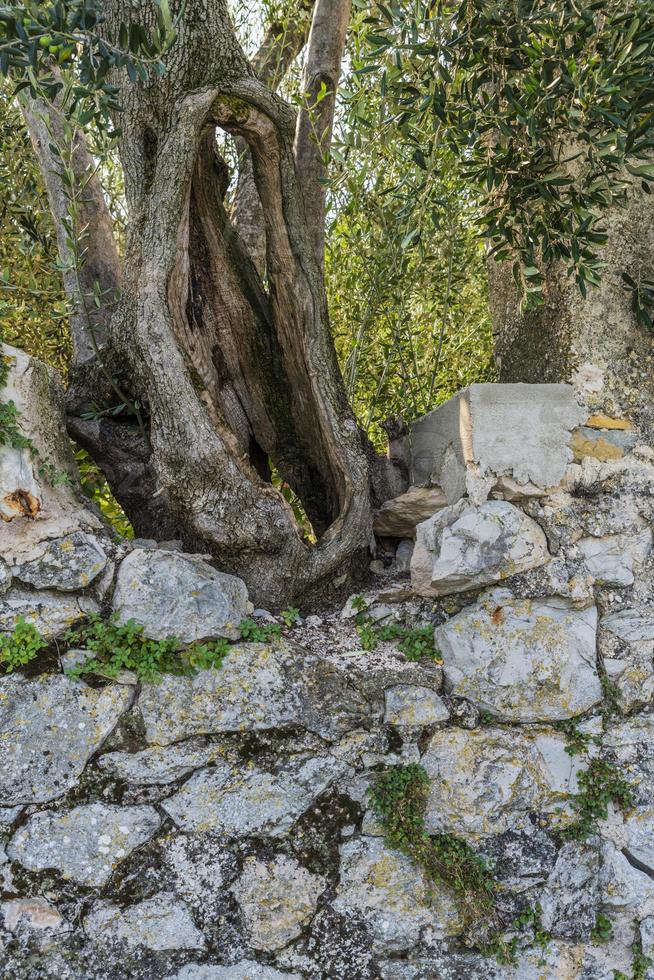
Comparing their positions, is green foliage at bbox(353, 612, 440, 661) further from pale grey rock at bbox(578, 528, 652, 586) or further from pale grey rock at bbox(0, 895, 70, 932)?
pale grey rock at bbox(0, 895, 70, 932)

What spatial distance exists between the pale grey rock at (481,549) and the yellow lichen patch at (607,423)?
55cm

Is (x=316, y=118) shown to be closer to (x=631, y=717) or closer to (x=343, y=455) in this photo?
(x=343, y=455)

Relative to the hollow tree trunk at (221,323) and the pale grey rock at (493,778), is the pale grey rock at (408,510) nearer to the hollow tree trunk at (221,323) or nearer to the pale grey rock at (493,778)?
the hollow tree trunk at (221,323)

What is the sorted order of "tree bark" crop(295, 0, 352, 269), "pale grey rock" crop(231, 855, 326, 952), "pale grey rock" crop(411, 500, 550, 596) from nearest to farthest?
"pale grey rock" crop(231, 855, 326, 952) → "pale grey rock" crop(411, 500, 550, 596) → "tree bark" crop(295, 0, 352, 269)

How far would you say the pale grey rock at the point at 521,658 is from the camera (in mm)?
3176

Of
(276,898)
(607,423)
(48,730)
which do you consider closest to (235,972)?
(276,898)

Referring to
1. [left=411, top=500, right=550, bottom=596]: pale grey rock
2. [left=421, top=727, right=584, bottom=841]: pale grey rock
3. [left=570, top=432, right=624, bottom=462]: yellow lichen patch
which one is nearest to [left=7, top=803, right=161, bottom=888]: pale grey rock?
[left=421, top=727, right=584, bottom=841]: pale grey rock

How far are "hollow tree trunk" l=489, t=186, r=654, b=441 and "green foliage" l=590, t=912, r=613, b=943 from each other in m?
2.09

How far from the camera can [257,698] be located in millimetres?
3041

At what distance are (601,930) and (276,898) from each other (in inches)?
53.0

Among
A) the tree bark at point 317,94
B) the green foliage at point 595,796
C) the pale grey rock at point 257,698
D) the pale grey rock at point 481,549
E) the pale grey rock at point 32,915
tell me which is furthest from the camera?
the tree bark at point 317,94

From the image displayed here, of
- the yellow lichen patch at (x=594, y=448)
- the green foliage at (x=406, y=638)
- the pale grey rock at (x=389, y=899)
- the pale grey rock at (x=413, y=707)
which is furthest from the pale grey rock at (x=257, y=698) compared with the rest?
the yellow lichen patch at (x=594, y=448)

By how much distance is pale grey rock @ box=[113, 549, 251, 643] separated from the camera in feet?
9.90

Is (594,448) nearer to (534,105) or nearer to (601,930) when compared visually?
(534,105)
